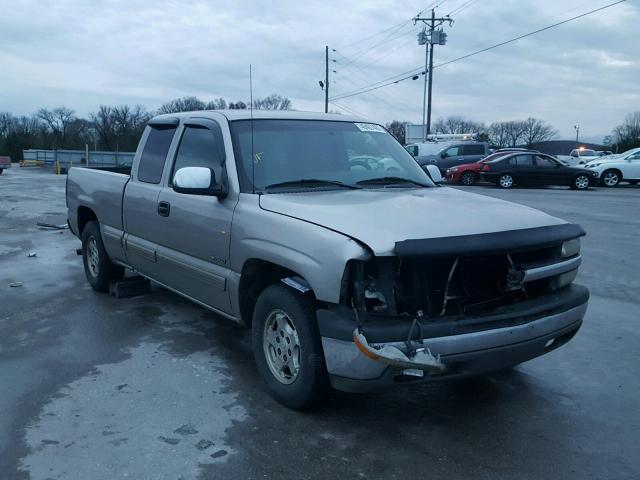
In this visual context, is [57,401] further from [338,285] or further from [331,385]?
[338,285]

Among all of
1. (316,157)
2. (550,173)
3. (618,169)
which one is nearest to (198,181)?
(316,157)

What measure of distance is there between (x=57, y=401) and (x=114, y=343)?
3.80 ft

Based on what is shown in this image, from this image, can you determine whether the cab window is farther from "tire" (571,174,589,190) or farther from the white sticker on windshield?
"tire" (571,174,589,190)

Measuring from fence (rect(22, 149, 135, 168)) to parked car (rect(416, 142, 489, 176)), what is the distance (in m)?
22.4

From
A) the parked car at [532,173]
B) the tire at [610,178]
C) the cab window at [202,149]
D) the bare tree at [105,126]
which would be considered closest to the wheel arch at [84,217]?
the cab window at [202,149]

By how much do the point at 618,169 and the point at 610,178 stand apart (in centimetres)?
51

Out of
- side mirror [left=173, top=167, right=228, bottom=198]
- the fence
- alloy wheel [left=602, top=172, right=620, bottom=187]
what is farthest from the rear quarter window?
the fence

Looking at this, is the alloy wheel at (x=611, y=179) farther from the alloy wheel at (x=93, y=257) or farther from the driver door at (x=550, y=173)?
the alloy wheel at (x=93, y=257)

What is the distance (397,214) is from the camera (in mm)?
3574

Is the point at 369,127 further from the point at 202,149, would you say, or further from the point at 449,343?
the point at 449,343

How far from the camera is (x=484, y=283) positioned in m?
3.54

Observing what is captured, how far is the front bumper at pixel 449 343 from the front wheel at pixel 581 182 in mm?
22511

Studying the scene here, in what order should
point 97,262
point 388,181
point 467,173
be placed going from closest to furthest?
point 388,181 < point 97,262 < point 467,173

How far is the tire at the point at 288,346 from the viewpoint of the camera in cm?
351
